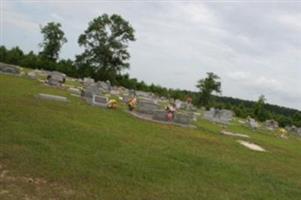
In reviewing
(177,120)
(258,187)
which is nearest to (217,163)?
(258,187)

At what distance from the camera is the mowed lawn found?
340 inches

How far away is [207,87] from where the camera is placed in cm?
4950

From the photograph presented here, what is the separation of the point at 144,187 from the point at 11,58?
59.2 m

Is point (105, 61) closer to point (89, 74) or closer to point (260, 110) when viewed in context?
point (89, 74)

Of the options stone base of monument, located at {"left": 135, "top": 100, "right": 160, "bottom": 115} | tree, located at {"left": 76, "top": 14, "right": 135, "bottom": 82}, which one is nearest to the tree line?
tree, located at {"left": 76, "top": 14, "right": 135, "bottom": 82}

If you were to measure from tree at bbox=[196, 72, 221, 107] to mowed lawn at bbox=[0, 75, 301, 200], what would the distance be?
31797mm

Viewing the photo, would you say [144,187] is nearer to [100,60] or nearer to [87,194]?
[87,194]

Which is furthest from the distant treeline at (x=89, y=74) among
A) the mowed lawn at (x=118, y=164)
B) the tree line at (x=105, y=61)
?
the mowed lawn at (x=118, y=164)

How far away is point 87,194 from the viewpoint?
322 inches

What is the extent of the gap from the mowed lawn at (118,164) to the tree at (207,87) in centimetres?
3180

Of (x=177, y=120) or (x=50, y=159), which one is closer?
(x=50, y=159)

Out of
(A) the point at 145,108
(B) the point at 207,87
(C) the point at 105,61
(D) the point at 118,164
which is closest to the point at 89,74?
(C) the point at 105,61

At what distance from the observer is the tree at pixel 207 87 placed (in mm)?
49188

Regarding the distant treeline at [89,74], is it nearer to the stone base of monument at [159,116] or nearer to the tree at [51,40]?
the tree at [51,40]
